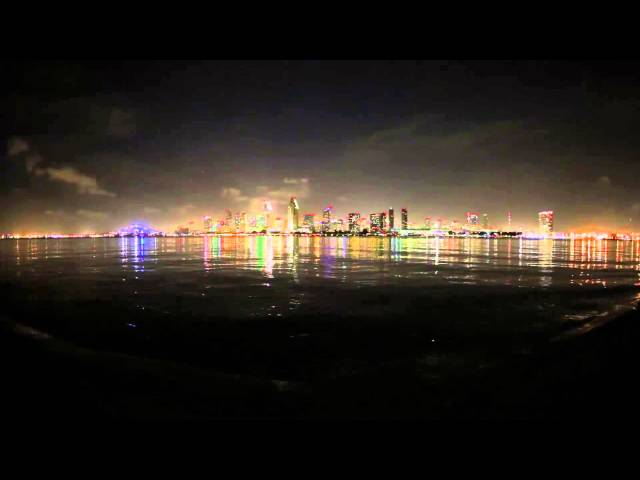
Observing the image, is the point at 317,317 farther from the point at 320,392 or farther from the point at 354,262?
the point at 354,262

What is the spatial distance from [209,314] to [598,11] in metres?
10.2

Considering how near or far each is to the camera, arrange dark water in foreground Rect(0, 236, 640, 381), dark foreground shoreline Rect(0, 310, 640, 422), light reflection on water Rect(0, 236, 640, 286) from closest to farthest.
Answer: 1. dark foreground shoreline Rect(0, 310, 640, 422)
2. dark water in foreground Rect(0, 236, 640, 381)
3. light reflection on water Rect(0, 236, 640, 286)

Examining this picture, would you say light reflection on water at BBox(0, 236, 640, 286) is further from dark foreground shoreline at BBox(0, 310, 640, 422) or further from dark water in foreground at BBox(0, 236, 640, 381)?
dark foreground shoreline at BBox(0, 310, 640, 422)

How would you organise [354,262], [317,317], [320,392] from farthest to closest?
[354,262], [317,317], [320,392]

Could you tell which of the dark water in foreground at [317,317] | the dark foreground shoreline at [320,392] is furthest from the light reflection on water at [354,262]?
the dark foreground shoreline at [320,392]

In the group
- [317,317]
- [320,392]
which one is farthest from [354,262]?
[320,392]

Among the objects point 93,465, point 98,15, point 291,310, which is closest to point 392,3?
point 98,15

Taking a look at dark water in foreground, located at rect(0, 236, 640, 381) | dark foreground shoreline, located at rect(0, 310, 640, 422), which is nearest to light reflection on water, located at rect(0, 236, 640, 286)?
dark water in foreground, located at rect(0, 236, 640, 381)

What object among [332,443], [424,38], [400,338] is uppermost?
[424,38]

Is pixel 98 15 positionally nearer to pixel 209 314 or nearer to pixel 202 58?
pixel 202 58

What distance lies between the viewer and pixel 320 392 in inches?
215

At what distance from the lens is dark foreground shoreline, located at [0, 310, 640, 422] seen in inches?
181

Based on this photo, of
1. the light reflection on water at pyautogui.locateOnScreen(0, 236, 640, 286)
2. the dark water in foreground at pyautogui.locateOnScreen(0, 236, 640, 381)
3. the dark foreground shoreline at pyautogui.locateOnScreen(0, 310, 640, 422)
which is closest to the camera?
the dark foreground shoreline at pyautogui.locateOnScreen(0, 310, 640, 422)

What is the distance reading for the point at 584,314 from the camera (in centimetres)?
1084
